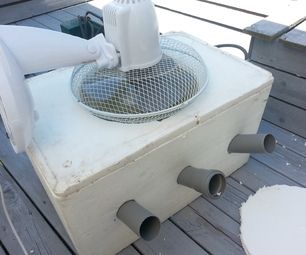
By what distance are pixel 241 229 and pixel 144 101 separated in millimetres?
493

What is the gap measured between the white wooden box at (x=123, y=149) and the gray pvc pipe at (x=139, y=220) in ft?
0.08

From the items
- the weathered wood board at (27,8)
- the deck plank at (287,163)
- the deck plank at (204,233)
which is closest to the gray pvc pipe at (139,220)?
the deck plank at (204,233)

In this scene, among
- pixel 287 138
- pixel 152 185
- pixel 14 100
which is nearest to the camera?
pixel 14 100

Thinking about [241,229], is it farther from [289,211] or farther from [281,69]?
[281,69]

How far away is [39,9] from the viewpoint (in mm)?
2277

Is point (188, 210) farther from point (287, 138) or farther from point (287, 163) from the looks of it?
point (287, 138)

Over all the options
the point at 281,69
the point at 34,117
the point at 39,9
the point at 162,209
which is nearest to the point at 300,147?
the point at 281,69

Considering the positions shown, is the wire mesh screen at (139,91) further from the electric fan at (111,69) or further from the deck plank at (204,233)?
the deck plank at (204,233)

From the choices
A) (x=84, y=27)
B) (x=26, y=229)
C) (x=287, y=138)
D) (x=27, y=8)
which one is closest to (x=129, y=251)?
(x=26, y=229)

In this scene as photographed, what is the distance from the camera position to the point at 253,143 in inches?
36.2

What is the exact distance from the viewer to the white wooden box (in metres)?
0.72

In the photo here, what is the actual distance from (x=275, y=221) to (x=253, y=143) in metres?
0.26

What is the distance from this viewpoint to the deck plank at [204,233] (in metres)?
0.95

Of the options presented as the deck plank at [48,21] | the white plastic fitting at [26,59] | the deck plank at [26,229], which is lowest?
the deck plank at [26,229]
